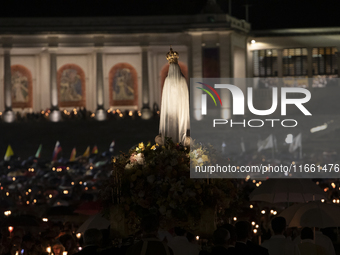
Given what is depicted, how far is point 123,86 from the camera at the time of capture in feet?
211

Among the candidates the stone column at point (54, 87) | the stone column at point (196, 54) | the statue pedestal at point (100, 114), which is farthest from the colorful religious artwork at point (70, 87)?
the stone column at point (196, 54)

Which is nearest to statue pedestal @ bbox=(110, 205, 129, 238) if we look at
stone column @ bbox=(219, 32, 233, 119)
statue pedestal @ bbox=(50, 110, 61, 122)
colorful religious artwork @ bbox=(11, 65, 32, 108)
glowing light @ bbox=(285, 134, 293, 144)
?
glowing light @ bbox=(285, 134, 293, 144)

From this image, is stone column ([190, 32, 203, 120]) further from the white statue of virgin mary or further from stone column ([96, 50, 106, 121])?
the white statue of virgin mary

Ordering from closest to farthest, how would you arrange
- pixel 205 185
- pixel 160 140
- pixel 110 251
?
pixel 110 251, pixel 205 185, pixel 160 140

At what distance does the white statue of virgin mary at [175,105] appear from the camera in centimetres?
1332

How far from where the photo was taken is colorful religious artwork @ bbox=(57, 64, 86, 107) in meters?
64.0

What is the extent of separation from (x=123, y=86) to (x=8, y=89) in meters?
10.9

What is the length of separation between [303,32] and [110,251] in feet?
180

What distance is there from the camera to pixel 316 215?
12445mm

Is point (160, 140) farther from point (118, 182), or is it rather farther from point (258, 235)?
point (258, 235)

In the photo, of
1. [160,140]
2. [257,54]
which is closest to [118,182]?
[160,140]

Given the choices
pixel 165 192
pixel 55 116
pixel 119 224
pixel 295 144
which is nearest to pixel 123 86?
pixel 55 116

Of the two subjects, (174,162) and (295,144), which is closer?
(174,162)

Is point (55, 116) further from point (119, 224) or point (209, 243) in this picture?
point (209, 243)
